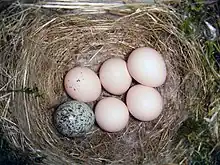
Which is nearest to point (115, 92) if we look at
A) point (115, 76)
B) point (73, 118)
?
point (115, 76)

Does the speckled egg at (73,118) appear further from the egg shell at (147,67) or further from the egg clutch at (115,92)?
the egg shell at (147,67)

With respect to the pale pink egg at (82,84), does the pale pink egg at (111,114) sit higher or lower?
lower

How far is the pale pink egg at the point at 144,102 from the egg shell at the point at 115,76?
3cm

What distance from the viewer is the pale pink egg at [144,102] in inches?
69.0

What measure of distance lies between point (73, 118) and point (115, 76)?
20 cm

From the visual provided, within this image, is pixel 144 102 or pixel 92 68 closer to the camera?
pixel 144 102

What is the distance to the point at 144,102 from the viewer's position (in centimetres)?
175

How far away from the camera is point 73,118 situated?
1687mm

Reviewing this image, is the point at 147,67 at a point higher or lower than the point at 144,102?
higher

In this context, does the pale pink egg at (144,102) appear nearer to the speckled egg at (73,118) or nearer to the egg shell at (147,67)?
the egg shell at (147,67)

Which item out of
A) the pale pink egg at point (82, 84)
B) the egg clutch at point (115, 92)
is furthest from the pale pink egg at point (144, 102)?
the pale pink egg at point (82, 84)

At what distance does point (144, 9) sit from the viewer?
1.77m

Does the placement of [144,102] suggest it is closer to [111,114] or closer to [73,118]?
[111,114]

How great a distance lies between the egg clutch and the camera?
Answer: 172cm
